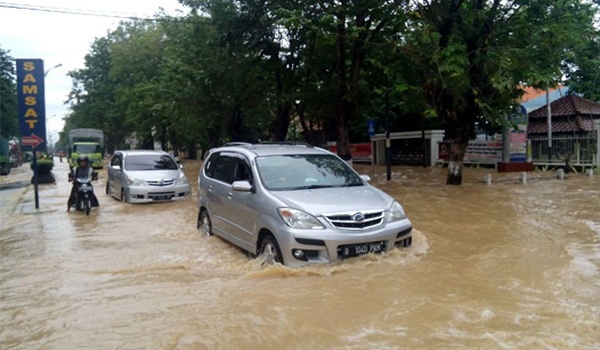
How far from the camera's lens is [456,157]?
16703 millimetres

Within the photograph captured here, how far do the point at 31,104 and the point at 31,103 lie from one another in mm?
26

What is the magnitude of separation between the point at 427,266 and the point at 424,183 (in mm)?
12207

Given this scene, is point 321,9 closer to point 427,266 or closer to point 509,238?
point 509,238

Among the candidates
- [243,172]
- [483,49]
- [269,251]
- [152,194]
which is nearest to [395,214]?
[269,251]

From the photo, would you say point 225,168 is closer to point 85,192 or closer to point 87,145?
point 85,192

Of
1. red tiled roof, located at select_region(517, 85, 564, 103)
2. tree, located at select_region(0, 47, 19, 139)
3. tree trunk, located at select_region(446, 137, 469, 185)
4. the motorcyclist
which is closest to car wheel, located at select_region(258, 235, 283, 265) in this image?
the motorcyclist

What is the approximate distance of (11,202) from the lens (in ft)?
54.7

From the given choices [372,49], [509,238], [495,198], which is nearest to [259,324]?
[509,238]

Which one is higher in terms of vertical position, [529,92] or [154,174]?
[529,92]

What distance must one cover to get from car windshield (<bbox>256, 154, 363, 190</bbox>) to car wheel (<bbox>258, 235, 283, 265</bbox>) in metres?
0.71

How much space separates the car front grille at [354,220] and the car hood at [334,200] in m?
0.06

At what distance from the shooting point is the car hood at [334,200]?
19.8ft

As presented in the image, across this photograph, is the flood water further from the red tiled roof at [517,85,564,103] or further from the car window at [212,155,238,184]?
the red tiled roof at [517,85,564,103]

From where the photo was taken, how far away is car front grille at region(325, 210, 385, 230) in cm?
594
